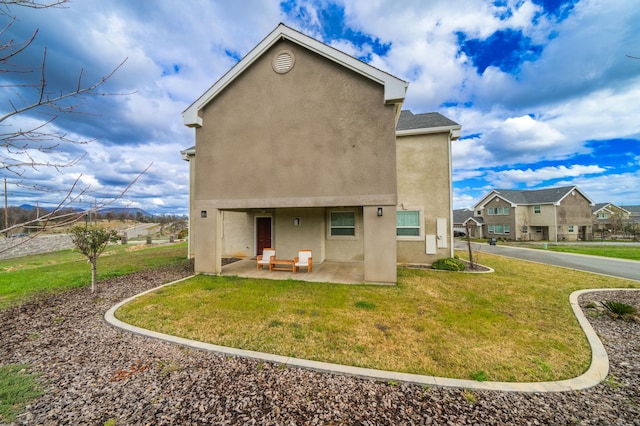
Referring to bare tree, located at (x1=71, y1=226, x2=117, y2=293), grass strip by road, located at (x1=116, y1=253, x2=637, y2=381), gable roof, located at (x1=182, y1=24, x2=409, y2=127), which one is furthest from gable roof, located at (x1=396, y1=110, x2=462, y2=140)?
bare tree, located at (x1=71, y1=226, x2=117, y2=293)

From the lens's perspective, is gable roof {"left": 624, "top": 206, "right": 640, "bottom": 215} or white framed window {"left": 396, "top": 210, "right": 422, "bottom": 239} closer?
white framed window {"left": 396, "top": 210, "right": 422, "bottom": 239}

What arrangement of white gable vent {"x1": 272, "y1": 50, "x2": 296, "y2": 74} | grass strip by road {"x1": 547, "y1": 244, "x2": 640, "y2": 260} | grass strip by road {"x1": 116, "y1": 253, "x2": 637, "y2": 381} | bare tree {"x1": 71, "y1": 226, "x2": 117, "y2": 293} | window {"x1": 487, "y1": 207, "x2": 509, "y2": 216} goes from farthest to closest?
window {"x1": 487, "y1": 207, "x2": 509, "y2": 216} → grass strip by road {"x1": 547, "y1": 244, "x2": 640, "y2": 260} → white gable vent {"x1": 272, "y1": 50, "x2": 296, "y2": 74} → bare tree {"x1": 71, "y1": 226, "x2": 117, "y2": 293} → grass strip by road {"x1": 116, "y1": 253, "x2": 637, "y2": 381}

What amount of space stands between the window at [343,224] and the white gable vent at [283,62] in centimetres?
675

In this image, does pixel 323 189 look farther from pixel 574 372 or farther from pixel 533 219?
pixel 533 219

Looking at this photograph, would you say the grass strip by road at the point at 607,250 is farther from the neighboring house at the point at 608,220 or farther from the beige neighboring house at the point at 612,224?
the neighboring house at the point at 608,220

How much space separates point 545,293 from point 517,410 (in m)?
6.70

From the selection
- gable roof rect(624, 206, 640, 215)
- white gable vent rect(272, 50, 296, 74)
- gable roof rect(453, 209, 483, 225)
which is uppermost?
white gable vent rect(272, 50, 296, 74)

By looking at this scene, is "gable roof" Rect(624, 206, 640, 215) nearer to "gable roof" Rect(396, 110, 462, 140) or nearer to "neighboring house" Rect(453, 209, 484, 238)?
"neighboring house" Rect(453, 209, 484, 238)

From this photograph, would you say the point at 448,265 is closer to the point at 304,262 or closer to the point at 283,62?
the point at 304,262

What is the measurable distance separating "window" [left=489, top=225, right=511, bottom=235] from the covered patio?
37319mm

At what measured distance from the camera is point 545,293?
291 inches

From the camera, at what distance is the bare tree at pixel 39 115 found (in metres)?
1.65

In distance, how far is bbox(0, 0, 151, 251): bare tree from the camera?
1646 mm

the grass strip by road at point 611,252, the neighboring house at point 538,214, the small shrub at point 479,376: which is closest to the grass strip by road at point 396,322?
the small shrub at point 479,376
